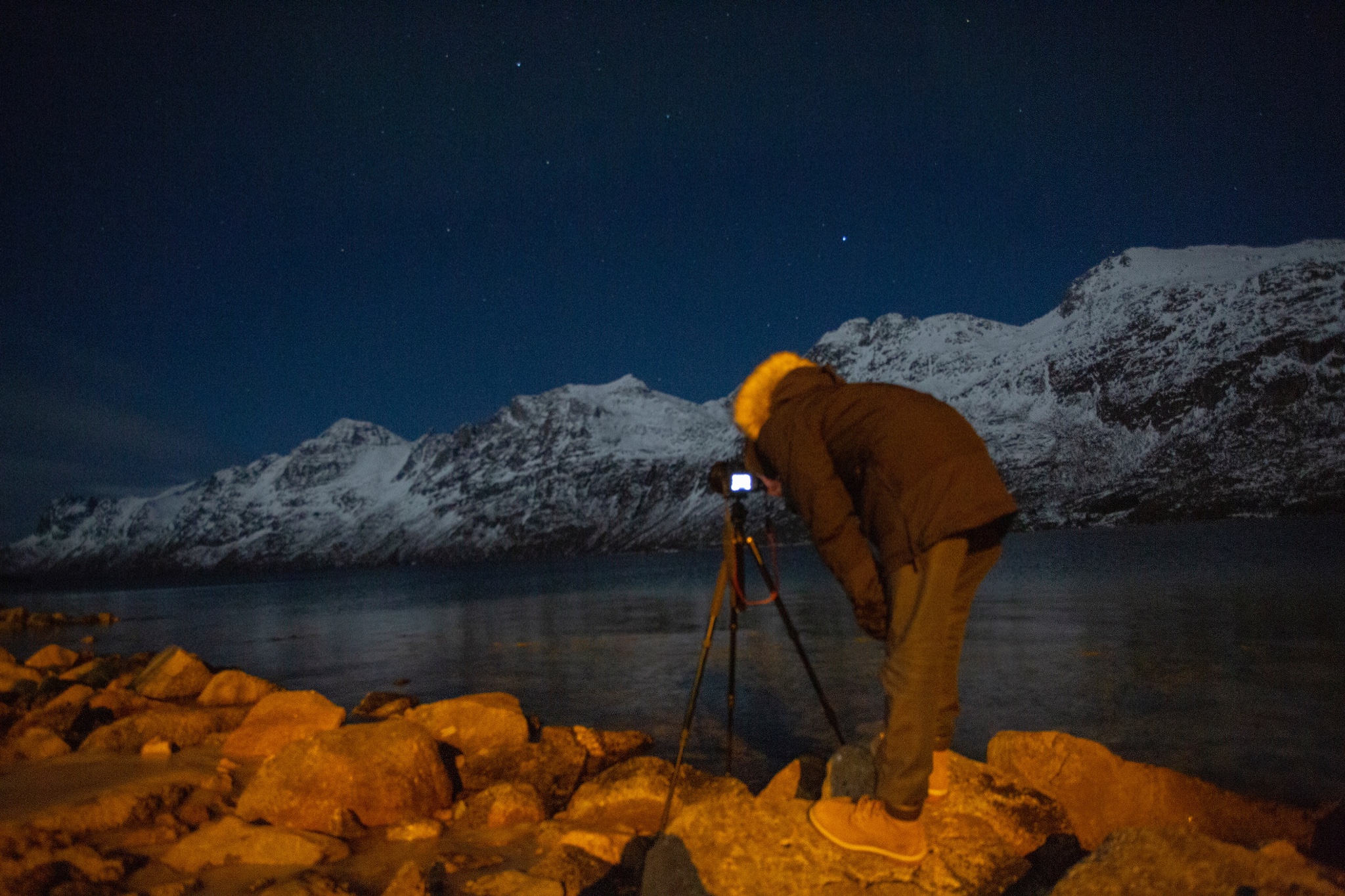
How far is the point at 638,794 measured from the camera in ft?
19.3

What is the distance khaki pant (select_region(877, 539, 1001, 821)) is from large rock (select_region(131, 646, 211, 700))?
42.3 feet

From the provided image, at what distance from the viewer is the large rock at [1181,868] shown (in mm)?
2596

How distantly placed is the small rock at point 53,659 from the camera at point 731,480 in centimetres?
1878

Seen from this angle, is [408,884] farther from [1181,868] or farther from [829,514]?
[1181,868]

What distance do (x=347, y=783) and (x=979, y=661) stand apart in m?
11.7

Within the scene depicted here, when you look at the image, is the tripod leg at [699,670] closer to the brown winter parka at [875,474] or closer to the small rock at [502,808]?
the brown winter parka at [875,474]

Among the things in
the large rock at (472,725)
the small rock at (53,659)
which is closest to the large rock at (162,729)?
the large rock at (472,725)

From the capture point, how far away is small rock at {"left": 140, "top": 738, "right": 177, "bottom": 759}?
8188 millimetres

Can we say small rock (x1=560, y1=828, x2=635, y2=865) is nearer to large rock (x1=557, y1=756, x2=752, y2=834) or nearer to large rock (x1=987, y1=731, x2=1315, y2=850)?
large rock (x1=557, y1=756, x2=752, y2=834)

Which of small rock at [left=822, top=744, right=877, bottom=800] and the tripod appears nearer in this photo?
small rock at [left=822, top=744, right=877, bottom=800]

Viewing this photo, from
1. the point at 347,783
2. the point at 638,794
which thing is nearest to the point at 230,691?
the point at 347,783

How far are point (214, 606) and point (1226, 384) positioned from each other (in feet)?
701

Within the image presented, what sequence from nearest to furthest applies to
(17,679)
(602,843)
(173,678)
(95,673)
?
(602,843) → (173,678) → (17,679) → (95,673)

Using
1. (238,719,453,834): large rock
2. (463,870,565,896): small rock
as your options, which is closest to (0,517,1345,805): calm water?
(238,719,453,834): large rock
